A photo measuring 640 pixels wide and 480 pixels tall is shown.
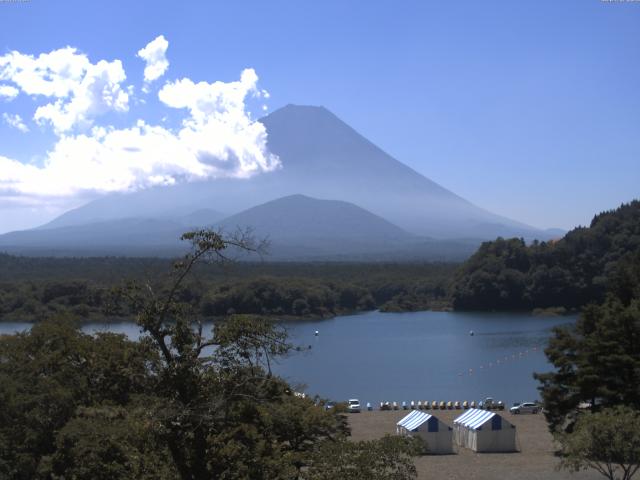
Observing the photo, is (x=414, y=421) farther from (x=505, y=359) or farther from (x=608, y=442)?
(x=505, y=359)

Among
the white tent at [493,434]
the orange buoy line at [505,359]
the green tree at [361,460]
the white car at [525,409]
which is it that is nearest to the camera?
the green tree at [361,460]

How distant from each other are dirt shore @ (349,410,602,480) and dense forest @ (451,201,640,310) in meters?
29.5

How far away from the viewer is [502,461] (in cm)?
1338

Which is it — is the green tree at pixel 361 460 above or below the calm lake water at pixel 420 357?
above

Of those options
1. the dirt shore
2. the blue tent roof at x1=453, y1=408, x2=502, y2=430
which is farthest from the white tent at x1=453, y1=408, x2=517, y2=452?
the dirt shore

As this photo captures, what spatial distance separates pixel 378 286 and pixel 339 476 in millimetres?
47831

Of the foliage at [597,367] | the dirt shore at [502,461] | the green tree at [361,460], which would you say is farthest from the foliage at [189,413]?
the foliage at [597,367]

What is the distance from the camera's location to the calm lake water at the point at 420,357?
24000 mm

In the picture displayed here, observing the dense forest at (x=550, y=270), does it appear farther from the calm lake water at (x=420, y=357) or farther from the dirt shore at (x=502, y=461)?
the dirt shore at (x=502, y=461)

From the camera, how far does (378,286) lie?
53500mm

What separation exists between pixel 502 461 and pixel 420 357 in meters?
17.2

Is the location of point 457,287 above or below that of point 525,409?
above

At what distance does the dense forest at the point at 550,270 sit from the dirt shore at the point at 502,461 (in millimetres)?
29518

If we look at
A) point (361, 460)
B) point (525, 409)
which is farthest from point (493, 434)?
point (361, 460)
